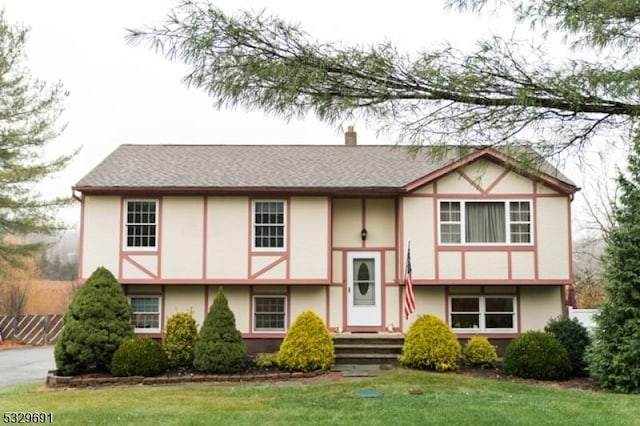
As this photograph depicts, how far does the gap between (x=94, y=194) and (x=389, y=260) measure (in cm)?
787

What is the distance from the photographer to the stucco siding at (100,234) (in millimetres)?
16016

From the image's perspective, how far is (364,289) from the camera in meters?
16.8

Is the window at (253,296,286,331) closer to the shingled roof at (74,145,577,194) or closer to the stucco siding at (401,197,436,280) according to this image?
the shingled roof at (74,145,577,194)

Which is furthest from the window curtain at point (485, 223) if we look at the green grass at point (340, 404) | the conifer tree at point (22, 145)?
the conifer tree at point (22, 145)

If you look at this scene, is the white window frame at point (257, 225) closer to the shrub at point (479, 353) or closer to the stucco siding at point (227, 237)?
the stucco siding at point (227, 237)

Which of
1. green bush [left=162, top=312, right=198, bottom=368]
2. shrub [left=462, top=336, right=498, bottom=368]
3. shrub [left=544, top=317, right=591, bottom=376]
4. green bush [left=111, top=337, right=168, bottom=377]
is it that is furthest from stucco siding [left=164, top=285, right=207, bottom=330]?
shrub [left=544, top=317, right=591, bottom=376]

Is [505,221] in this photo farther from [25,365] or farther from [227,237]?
[25,365]

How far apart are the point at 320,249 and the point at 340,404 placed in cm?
611

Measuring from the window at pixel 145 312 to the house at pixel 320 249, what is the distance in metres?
0.03

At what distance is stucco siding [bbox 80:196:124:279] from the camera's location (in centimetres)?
1602

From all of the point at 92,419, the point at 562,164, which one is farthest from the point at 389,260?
the point at 562,164

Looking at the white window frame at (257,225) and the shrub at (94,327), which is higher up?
the white window frame at (257,225)

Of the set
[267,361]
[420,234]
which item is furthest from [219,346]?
[420,234]

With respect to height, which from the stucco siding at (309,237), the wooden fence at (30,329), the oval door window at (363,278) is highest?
the stucco siding at (309,237)
